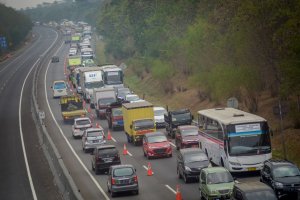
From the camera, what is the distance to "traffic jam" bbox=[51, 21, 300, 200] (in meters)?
32.7

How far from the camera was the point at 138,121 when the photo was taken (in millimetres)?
55125

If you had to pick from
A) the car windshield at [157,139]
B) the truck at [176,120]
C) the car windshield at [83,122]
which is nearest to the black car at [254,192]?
the car windshield at [157,139]

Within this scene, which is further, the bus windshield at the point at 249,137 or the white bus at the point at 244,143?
the bus windshield at the point at 249,137

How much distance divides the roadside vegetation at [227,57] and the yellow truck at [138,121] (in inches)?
296

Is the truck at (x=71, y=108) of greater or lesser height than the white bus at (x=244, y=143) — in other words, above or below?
below

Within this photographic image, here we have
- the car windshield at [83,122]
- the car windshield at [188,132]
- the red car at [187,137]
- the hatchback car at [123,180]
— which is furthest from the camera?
the car windshield at [83,122]

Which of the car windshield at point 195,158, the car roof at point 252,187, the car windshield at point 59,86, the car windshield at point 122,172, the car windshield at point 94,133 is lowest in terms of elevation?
the car windshield at point 59,86

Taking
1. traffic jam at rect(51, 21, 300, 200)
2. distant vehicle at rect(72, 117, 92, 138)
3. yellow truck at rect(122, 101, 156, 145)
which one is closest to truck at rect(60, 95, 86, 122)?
traffic jam at rect(51, 21, 300, 200)

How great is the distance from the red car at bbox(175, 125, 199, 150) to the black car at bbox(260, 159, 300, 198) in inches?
582

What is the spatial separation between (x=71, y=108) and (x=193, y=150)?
33.6 metres

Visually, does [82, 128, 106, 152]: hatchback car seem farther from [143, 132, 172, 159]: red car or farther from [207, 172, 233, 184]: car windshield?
[207, 172, 233, 184]: car windshield

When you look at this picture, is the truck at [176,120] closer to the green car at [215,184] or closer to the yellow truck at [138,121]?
the yellow truck at [138,121]

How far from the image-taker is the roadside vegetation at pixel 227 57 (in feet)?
161

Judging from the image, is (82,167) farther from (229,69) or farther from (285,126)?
(229,69)
